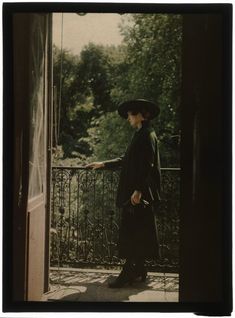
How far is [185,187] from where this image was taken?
4.39m

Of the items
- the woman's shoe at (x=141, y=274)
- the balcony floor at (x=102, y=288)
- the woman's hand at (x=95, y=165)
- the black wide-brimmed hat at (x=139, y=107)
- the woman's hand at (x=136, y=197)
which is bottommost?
A: the balcony floor at (x=102, y=288)

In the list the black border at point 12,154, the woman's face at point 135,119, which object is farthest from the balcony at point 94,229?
the woman's face at point 135,119

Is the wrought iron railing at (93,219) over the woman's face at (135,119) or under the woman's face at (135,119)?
under

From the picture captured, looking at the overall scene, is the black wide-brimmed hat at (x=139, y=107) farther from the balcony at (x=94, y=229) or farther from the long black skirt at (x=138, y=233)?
the long black skirt at (x=138, y=233)

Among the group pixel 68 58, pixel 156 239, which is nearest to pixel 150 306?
pixel 156 239

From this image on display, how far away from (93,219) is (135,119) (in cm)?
82

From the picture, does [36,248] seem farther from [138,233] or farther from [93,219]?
[138,233]

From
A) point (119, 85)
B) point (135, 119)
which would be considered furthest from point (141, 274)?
point (119, 85)

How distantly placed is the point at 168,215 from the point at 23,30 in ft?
5.78

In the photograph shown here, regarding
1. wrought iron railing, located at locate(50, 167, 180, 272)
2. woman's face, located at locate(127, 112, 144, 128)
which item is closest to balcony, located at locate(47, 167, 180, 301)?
wrought iron railing, located at locate(50, 167, 180, 272)

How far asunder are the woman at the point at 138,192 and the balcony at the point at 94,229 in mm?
55

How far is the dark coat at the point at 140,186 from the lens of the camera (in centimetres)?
441

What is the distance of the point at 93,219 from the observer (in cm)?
446

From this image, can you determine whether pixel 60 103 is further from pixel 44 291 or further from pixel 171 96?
pixel 44 291
